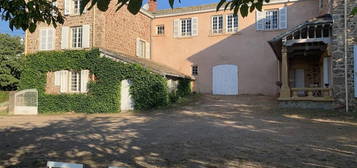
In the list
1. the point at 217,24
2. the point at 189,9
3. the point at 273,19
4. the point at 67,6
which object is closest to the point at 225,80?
the point at 217,24

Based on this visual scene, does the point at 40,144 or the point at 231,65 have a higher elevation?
the point at 231,65

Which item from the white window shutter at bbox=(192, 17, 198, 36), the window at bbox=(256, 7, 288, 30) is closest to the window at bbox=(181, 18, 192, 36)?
the white window shutter at bbox=(192, 17, 198, 36)

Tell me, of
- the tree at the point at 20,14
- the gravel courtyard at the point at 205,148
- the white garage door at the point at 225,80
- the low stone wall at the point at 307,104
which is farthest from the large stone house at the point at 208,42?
the tree at the point at 20,14

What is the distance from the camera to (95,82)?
17.3 m

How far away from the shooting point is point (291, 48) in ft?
47.4

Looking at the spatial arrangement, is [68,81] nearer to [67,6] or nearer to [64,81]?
[64,81]

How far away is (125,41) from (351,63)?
13.7m

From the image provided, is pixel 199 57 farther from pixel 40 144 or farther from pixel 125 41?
pixel 40 144

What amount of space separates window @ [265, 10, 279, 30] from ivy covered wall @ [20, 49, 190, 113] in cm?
756

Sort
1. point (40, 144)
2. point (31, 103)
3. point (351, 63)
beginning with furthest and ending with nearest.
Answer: point (31, 103) < point (351, 63) < point (40, 144)

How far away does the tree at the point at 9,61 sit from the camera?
89.1 ft

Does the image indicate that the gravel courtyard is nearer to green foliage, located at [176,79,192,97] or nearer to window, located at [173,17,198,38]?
green foliage, located at [176,79,192,97]

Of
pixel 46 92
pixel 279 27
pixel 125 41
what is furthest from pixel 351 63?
pixel 46 92

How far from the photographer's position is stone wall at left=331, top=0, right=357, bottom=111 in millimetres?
12297
